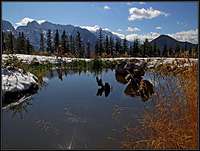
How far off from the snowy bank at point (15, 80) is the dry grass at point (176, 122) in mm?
2616

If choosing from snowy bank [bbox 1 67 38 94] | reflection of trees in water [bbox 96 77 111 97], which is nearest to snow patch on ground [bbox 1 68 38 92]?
snowy bank [bbox 1 67 38 94]

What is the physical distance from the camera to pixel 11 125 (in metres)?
4.56

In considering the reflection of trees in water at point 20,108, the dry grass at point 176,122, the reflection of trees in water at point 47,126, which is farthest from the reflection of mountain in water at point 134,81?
the reflection of trees in water at point 20,108

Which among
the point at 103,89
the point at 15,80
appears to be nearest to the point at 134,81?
the point at 103,89

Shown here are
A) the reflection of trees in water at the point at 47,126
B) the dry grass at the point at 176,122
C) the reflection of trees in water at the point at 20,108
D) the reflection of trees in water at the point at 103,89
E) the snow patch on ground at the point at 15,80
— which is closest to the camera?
the dry grass at the point at 176,122

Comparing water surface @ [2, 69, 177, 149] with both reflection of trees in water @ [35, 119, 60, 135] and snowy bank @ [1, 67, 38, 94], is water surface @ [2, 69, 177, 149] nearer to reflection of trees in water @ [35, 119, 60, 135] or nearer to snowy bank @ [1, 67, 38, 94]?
reflection of trees in water @ [35, 119, 60, 135]

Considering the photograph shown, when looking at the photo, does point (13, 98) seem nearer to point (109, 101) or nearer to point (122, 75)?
point (109, 101)

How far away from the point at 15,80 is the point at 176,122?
358 centimetres

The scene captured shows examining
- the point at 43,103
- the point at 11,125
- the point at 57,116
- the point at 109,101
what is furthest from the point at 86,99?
the point at 11,125

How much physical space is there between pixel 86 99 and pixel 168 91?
8.45ft

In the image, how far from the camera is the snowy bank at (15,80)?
18.7 feet

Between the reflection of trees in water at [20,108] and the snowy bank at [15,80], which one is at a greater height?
the snowy bank at [15,80]

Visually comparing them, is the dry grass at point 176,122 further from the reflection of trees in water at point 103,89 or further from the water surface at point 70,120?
the reflection of trees in water at point 103,89

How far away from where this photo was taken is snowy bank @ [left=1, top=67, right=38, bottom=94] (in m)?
5.71
